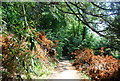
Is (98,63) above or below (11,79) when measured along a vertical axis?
below

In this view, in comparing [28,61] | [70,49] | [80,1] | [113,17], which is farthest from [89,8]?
[70,49]

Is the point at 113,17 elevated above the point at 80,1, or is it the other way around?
the point at 80,1

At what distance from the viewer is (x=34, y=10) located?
154 inches

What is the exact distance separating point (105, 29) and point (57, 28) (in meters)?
7.12

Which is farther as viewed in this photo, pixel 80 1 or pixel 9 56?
→ pixel 80 1

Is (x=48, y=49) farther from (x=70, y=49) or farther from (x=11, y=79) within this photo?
(x=70, y=49)

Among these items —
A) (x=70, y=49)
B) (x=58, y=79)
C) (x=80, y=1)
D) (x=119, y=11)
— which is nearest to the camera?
(x=119, y=11)

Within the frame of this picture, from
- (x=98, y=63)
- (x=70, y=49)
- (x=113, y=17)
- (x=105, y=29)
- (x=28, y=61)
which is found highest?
(x=113, y=17)

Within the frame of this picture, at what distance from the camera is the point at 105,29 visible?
11.5 feet

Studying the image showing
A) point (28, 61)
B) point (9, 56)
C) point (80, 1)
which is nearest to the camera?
point (9, 56)

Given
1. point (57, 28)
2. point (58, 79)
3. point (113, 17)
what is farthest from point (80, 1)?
point (57, 28)

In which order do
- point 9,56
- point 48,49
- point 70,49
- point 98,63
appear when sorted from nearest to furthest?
point 9,56 → point 98,63 → point 48,49 → point 70,49

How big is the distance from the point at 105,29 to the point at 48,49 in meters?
3.89

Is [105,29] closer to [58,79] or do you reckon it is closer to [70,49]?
[58,79]
